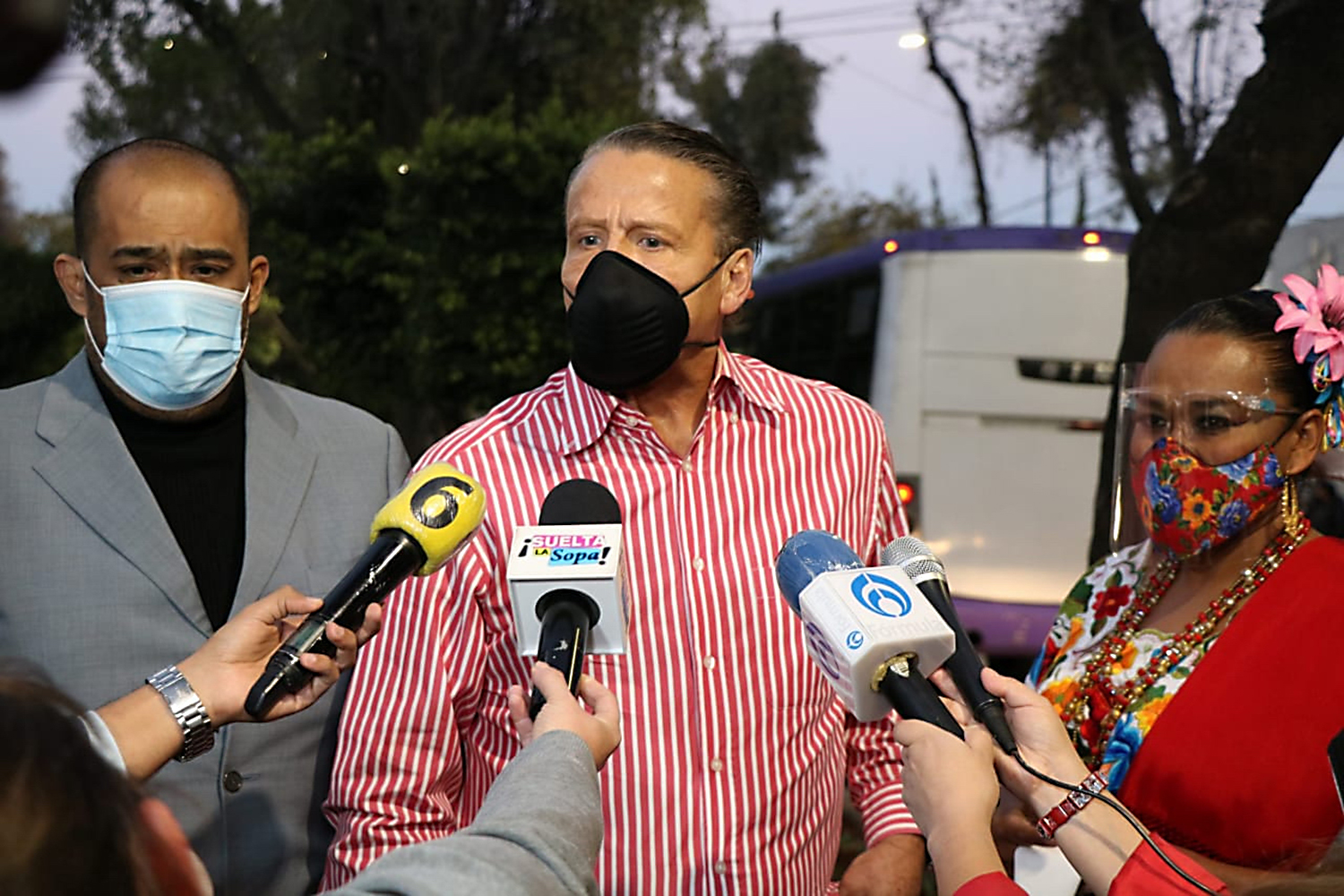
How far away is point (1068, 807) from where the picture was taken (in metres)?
2.05

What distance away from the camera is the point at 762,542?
268cm

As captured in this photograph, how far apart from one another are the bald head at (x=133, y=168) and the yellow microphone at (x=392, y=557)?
1269mm

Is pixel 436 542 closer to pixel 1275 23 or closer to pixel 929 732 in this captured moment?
pixel 929 732

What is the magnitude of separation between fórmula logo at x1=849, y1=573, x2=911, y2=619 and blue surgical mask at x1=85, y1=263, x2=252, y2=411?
1683mm

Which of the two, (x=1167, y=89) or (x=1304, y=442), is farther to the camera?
(x=1167, y=89)

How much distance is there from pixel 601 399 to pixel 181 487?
3.20 ft

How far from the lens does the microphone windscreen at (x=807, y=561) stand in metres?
2.02

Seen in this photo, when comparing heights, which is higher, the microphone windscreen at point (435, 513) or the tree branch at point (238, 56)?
the tree branch at point (238, 56)

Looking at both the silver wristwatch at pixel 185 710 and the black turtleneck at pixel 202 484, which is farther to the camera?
the black turtleneck at pixel 202 484

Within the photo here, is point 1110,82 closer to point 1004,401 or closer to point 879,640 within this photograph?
point 1004,401

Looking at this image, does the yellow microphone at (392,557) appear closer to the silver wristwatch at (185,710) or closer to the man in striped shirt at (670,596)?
the silver wristwatch at (185,710)

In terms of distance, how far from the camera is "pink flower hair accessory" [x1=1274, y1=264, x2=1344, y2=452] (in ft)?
8.57

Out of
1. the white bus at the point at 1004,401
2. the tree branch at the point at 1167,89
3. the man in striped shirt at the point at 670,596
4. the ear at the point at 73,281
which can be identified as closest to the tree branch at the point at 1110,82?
the tree branch at the point at 1167,89

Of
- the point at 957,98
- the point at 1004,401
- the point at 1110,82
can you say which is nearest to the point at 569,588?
the point at 1110,82
